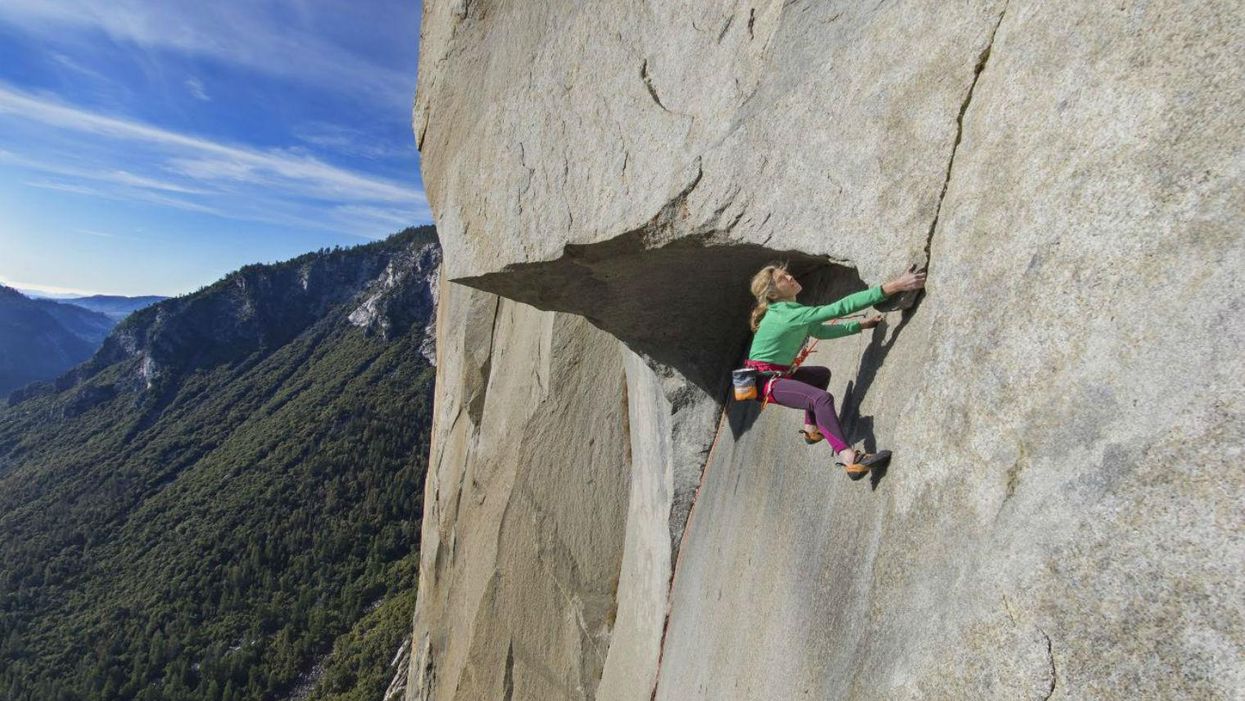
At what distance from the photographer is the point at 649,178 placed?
4914 mm

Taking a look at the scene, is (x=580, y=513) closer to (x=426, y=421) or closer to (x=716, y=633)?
(x=716, y=633)

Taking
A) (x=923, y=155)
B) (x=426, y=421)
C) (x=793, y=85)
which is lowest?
(x=426, y=421)

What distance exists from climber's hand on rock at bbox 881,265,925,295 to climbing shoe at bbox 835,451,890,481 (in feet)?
2.62

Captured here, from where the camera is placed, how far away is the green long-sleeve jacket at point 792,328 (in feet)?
11.7

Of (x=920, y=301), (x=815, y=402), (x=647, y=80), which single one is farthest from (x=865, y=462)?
(x=647, y=80)

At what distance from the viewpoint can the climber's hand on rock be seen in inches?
124

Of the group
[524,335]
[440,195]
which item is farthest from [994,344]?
[524,335]

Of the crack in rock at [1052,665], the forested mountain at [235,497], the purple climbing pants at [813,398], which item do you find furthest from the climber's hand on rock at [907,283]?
the forested mountain at [235,497]

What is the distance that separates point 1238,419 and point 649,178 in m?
3.82

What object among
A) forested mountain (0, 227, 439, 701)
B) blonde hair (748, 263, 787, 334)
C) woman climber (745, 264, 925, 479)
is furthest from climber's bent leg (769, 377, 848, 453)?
forested mountain (0, 227, 439, 701)

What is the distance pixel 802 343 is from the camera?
4.08 m

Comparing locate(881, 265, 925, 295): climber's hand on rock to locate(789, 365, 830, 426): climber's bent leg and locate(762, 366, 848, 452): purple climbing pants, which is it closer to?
locate(762, 366, 848, 452): purple climbing pants

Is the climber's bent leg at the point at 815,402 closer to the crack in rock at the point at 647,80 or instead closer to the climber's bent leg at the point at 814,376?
the climber's bent leg at the point at 814,376

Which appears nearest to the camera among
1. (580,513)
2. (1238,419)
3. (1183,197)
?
(1238,419)
